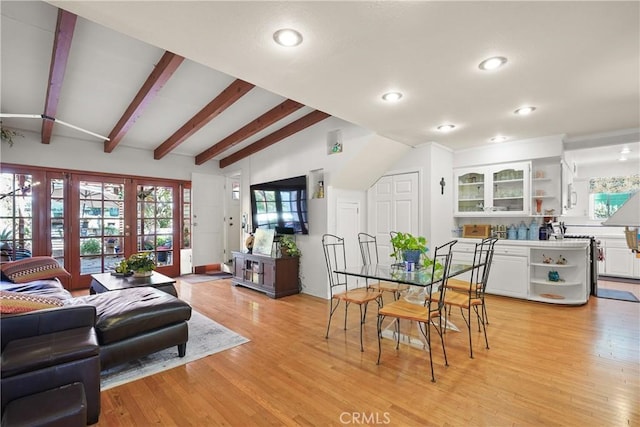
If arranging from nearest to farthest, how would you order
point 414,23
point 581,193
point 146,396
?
point 414,23 → point 146,396 → point 581,193

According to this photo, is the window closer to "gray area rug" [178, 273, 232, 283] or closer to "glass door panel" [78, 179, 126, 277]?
"gray area rug" [178, 273, 232, 283]

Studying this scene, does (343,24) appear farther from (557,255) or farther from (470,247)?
(557,255)

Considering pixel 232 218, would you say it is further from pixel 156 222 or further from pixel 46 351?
pixel 46 351

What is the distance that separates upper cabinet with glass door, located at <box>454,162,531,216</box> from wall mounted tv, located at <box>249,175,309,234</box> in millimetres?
2597

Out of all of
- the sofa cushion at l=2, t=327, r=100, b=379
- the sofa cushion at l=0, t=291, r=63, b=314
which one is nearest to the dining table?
the sofa cushion at l=2, t=327, r=100, b=379

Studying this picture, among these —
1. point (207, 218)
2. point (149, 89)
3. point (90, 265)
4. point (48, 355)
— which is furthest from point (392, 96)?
point (90, 265)

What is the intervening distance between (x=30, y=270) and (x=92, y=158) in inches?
100.0

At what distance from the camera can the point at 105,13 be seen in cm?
173

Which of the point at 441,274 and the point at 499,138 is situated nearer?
the point at 441,274

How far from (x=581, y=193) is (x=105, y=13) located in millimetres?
8510

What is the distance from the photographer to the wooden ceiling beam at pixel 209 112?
11.9ft

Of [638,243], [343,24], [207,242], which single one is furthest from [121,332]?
[207,242]

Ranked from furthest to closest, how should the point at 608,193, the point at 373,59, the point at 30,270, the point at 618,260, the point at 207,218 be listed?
the point at 207,218
the point at 608,193
the point at 618,260
the point at 30,270
the point at 373,59

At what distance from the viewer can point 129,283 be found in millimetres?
3625
